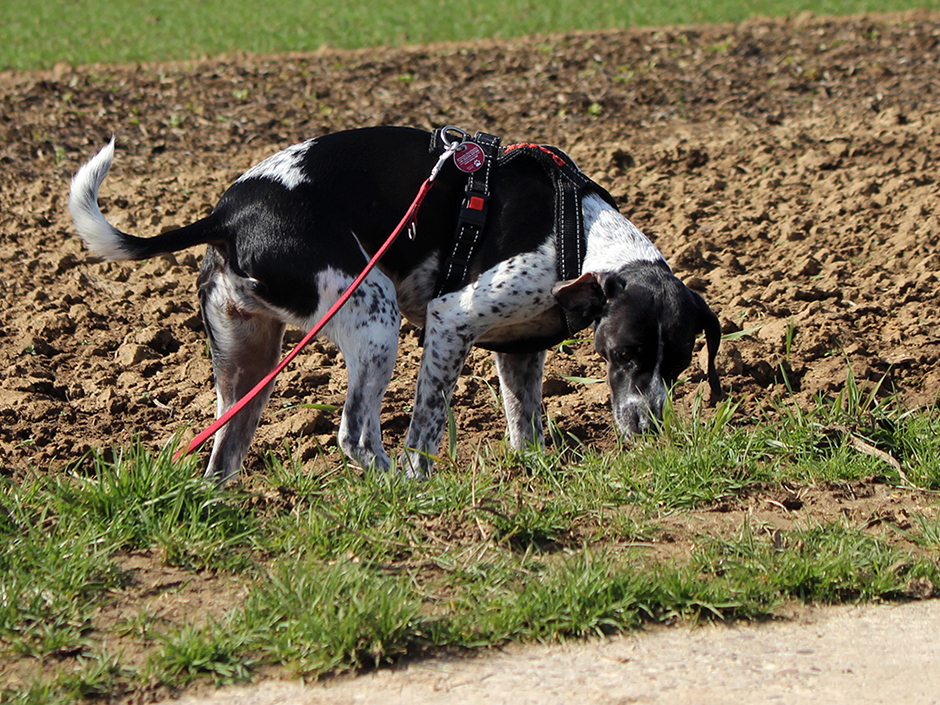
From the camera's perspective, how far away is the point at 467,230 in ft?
15.3

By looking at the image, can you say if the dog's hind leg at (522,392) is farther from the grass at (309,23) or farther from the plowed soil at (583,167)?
the grass at (309,23)

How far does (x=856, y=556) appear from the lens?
3.80 m

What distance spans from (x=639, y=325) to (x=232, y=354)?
1.75 m

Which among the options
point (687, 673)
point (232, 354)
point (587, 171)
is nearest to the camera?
point (687, 673)

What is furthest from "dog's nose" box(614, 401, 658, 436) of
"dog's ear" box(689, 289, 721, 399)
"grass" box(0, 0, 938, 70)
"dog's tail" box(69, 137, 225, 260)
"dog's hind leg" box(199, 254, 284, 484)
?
"grass" box(0, 0, 938, 70)

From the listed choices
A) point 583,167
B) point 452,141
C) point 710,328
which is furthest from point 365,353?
point 583,167

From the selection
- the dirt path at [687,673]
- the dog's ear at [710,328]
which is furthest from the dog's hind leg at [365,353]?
the dirt path at [687,673]

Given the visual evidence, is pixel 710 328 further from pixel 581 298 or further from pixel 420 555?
pixel 420 555

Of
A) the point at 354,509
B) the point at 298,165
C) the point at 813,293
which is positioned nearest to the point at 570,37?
the point at 813,293

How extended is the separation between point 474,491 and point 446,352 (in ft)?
2.47

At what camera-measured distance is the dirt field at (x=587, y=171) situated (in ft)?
17.9

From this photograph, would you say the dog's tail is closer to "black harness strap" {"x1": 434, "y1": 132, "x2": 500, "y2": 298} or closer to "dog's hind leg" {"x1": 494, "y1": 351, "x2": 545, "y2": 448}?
"black harness strap" {"x1": 434, "y1": 132, "x2": 500, "y2": 298}

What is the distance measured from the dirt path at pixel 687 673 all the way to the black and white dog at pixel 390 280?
1.34m

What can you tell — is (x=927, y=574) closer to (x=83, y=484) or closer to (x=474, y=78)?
(x=83, y=484)
